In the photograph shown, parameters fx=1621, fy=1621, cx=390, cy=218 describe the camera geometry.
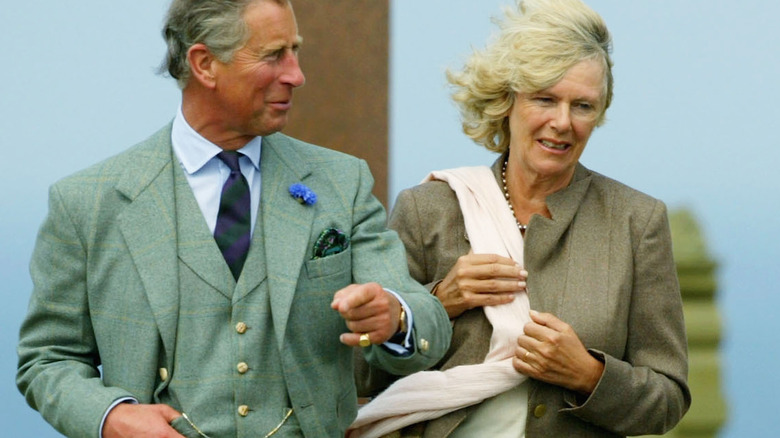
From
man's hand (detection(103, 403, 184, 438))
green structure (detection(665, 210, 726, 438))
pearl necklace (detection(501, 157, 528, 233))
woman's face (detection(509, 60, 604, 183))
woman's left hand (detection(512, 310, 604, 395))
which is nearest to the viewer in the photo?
man's hand (detection(103, 403, 184, 438))

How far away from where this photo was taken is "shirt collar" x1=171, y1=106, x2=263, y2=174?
11.4 ft

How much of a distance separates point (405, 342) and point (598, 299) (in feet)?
2.33

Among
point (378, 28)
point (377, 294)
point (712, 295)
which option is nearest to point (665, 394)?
point (377, 294)

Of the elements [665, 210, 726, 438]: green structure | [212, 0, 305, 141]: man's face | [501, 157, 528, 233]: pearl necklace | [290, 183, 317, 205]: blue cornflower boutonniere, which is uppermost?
[212, 0, 305, 141]: man's face

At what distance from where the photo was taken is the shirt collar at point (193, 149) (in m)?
Answer: 3.46

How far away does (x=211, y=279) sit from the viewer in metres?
3.34

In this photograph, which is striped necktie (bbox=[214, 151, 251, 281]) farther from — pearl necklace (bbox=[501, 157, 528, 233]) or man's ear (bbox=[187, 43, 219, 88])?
pearl necklace (bbox=[501, 157, 528, 233])

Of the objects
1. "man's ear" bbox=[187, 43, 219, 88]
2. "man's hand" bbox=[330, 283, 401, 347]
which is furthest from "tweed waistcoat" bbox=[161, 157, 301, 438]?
"man's ear" bbox=[187, 43, 219, 88]

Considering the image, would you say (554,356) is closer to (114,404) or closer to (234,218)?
(234,218)

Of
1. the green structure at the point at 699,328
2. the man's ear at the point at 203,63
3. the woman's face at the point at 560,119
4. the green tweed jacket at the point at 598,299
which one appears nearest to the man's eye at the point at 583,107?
the woman's face at the point at 560,119

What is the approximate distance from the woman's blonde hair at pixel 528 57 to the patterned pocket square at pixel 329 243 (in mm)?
728

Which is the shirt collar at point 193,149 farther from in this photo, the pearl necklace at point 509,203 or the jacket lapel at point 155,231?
the pearl necklace at point 509,203

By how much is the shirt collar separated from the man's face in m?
0.06

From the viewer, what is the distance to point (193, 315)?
3.34m
